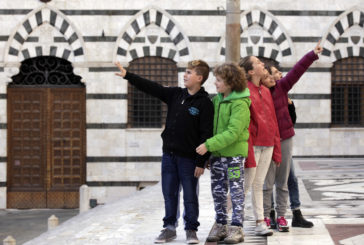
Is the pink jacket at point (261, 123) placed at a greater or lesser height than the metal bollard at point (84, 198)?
greater

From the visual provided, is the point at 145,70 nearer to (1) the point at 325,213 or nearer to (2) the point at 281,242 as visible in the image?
(1) the point at 325,213

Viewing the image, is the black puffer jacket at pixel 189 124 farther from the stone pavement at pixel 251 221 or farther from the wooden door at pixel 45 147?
the wooden door at pixel 45 147

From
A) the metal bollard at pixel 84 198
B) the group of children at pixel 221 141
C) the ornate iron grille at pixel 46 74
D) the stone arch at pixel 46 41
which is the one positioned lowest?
the metal bollard at pixel 84 198

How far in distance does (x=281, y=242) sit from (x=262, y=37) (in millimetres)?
10230

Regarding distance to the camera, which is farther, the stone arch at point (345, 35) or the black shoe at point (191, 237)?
the stone arch at point (345, 35)

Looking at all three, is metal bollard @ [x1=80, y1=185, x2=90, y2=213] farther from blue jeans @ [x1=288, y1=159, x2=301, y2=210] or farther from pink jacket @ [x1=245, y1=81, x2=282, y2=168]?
pink jacket @ [x1=245, y1=81, x2=282, y2=168]

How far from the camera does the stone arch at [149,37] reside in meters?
16.3

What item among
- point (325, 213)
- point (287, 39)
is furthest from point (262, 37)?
point (325, 213)

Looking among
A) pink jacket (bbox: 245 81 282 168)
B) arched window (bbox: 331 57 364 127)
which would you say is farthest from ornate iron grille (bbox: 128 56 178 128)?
pink jacket (bbox: 245 81 282 168)

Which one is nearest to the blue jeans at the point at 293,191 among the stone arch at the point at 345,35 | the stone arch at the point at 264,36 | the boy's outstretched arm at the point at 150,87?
the boy's outstretched arm at the point at 150,87

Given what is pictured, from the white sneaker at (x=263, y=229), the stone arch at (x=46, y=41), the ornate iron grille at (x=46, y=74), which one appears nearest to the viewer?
the white sneaker at (x=263, y=229)

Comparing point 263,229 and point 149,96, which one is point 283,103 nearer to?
point 263,229

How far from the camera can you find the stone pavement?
7.02m

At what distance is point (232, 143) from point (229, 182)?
335 mm
